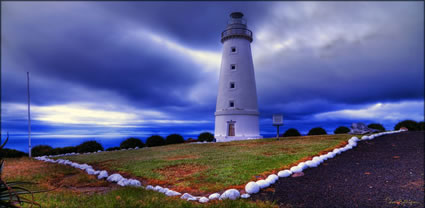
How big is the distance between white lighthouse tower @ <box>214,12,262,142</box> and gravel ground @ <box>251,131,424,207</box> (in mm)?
13595

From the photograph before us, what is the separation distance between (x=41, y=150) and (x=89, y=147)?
14.9ft

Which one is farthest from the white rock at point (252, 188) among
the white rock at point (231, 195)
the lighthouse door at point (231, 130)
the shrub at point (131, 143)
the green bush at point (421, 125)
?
the green bush at point (421, 125)

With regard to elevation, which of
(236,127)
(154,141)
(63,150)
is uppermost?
(236,127)

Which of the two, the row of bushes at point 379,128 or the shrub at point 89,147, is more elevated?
the row of bushes at point 379,128

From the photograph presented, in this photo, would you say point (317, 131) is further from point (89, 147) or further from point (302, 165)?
point (89, 147)

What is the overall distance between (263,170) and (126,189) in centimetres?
505

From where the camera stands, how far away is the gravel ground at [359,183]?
651 cm

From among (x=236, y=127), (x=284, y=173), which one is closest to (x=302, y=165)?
(x=284, y=173)

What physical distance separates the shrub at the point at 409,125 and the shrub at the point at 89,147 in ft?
100

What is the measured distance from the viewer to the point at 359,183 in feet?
26.2

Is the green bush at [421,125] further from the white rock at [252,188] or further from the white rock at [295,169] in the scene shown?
the white rock at [252,188]

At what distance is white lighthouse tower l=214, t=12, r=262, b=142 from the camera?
2517cm

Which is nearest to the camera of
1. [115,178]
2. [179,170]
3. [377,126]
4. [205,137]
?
[115,178]

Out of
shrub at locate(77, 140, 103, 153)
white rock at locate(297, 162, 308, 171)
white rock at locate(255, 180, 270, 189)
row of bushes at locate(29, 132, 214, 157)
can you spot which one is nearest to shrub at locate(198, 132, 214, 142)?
row of bushes at locate(29, 132, 214, 157)
